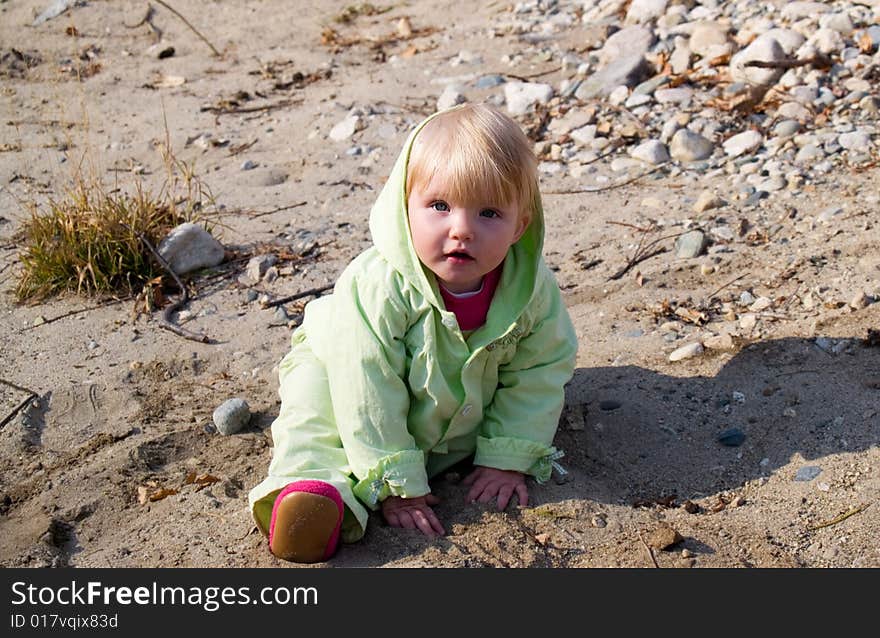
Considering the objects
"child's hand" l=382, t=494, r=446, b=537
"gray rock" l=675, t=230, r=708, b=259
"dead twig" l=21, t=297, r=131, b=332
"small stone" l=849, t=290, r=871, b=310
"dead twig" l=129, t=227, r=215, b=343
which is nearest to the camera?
"child's hand" l=382, t=494, r=446, b=537

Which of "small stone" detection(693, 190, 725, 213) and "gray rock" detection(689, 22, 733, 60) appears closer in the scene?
"small stone" detection(693, 190, 725, 213)

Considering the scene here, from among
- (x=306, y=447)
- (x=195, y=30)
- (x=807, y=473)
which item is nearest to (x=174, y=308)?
(x=306, y=447)

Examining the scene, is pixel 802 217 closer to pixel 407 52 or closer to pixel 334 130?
pixel 334 130

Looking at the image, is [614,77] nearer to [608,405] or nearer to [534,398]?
[608,405]

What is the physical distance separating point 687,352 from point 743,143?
1998mm

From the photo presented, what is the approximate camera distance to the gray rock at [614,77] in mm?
6477

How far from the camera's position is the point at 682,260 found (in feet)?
15.9

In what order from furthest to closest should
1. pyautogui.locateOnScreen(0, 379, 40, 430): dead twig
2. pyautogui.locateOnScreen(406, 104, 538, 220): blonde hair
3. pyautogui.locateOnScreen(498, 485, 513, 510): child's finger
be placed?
pyautogui.locateOnScreen(0, 379, 40, 430): dead twig → pyautogui.locateOnScreen(498, 485, 513, 510): child's finger → pyautogui.locateOnScreen(406, 104, 538, 220): blonde hair

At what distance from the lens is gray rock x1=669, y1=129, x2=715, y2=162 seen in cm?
575

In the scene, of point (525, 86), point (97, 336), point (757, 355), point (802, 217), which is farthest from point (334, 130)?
point (757, 355)

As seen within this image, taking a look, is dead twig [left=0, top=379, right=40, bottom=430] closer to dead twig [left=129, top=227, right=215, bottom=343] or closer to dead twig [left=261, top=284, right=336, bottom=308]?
dead twig [left=129, top=227, right=215, bottom=343]

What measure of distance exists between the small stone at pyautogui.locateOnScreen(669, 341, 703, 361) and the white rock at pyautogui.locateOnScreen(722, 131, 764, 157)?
1890mm

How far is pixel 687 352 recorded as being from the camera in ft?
13.6

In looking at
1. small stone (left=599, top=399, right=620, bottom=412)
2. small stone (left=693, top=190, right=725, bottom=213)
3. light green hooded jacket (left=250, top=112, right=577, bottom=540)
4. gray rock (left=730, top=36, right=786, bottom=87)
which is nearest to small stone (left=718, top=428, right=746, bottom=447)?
small stone (left=599, top=399, right=620, bottom=412)
